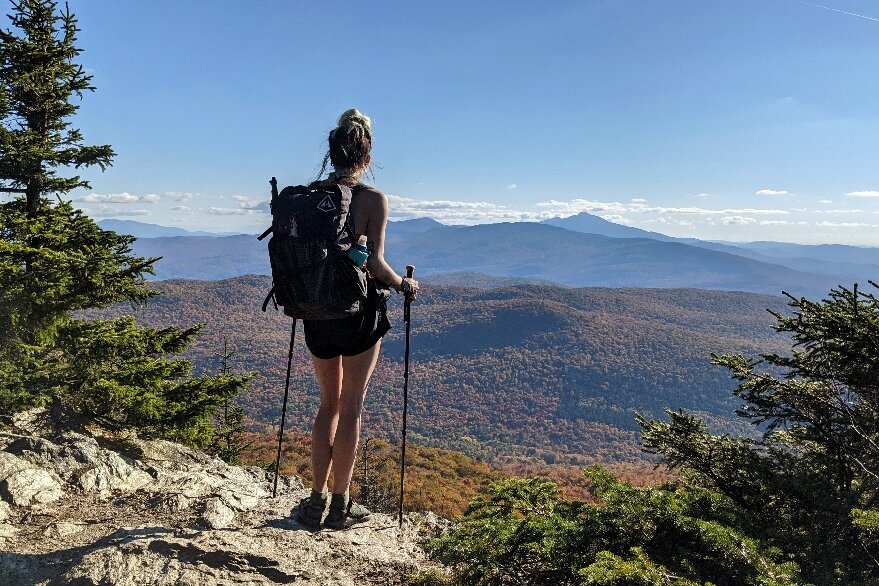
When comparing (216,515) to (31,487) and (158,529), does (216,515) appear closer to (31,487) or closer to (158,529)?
(158,529)

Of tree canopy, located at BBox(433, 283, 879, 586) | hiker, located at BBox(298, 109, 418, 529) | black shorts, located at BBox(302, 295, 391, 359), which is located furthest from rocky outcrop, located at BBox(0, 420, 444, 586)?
black shorts, located at BBox(302, 295, 391, 359)

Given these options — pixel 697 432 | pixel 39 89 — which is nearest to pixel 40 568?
pixel 697 432

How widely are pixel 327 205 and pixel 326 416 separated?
1616 millimetres

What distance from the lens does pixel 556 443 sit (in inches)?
5256

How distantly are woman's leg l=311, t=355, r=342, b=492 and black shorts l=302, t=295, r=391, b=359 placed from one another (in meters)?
0.15

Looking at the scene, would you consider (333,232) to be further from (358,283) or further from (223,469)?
(223,469)

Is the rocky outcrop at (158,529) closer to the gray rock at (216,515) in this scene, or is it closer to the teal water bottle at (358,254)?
the gray rock at (216,515)

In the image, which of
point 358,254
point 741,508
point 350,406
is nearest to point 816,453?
point 741,508

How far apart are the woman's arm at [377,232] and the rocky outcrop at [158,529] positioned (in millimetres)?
2023

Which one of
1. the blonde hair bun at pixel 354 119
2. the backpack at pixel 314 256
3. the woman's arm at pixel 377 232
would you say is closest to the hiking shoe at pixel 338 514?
the backpack at pixel 314 256

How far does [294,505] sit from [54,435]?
9.27 feet

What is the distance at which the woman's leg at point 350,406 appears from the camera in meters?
3.51

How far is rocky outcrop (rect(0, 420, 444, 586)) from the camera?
287cm

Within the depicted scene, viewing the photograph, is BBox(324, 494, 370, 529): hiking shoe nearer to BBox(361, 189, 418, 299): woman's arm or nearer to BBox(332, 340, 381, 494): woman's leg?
BBox(332, 340, 381, 494): woman's leg
